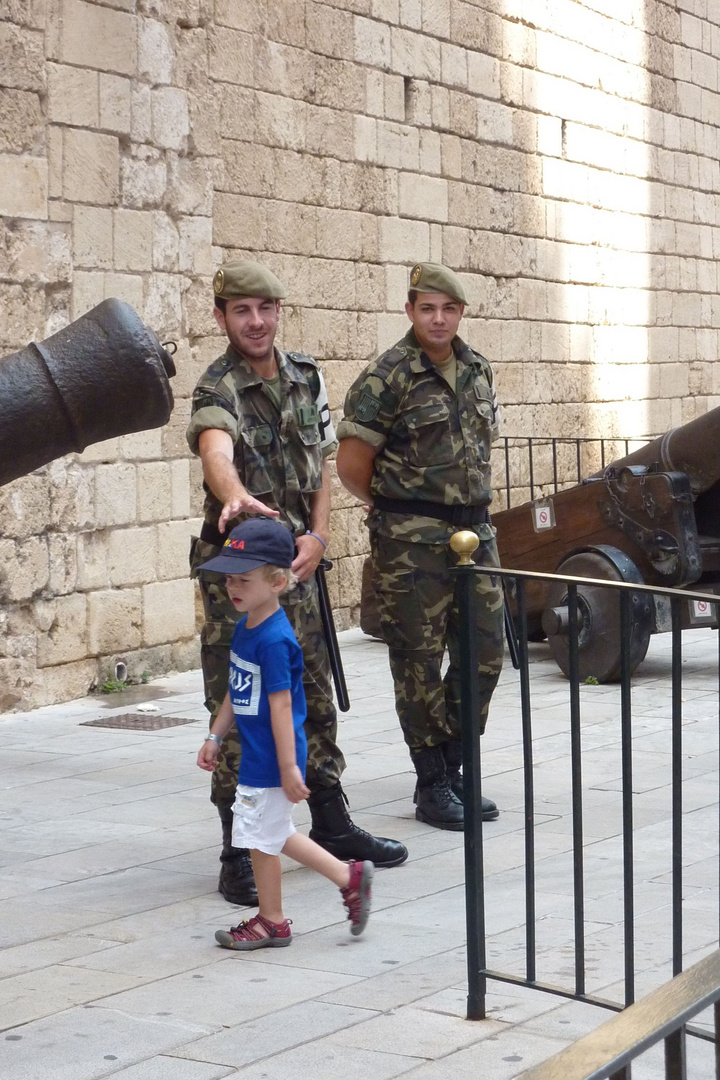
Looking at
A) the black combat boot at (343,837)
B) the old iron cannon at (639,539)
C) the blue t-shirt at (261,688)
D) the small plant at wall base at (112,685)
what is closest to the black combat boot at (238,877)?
the black combat boot at (343,837)

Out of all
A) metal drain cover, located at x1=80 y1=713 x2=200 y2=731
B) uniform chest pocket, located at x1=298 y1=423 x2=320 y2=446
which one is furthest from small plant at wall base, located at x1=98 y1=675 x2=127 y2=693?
uniform chest pocket, located at x1=298 y1=423 x2=320 y2=446

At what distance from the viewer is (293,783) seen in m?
3.82

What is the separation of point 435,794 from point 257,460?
135cm

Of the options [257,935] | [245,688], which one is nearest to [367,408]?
[245,688]

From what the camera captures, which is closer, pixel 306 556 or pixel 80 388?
pixel 80 388

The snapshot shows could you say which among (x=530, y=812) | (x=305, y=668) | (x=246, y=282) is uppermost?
(x=246, y=282)

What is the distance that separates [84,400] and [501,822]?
248 centimetres

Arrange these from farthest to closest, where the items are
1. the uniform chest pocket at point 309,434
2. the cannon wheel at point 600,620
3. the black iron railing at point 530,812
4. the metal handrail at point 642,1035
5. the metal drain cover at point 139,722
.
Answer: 1. the cannon wheel at point 600,620
2. the metal drain cover at point 139,722
3. the uniform chest pocket at point 309,434
4. the black iron railing at point 530,812
5. the metal handrail at point 642,1035

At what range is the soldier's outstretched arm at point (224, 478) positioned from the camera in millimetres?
3982

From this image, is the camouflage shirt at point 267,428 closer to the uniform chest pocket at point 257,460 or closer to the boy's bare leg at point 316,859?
the uniform chest pocket at point 257,460

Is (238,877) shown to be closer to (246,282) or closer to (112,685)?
(246,282)

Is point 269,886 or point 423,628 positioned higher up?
point 423,628

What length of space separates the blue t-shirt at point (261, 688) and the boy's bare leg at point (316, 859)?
0.16 meters

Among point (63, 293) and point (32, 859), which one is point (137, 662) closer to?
point (63, 293)
